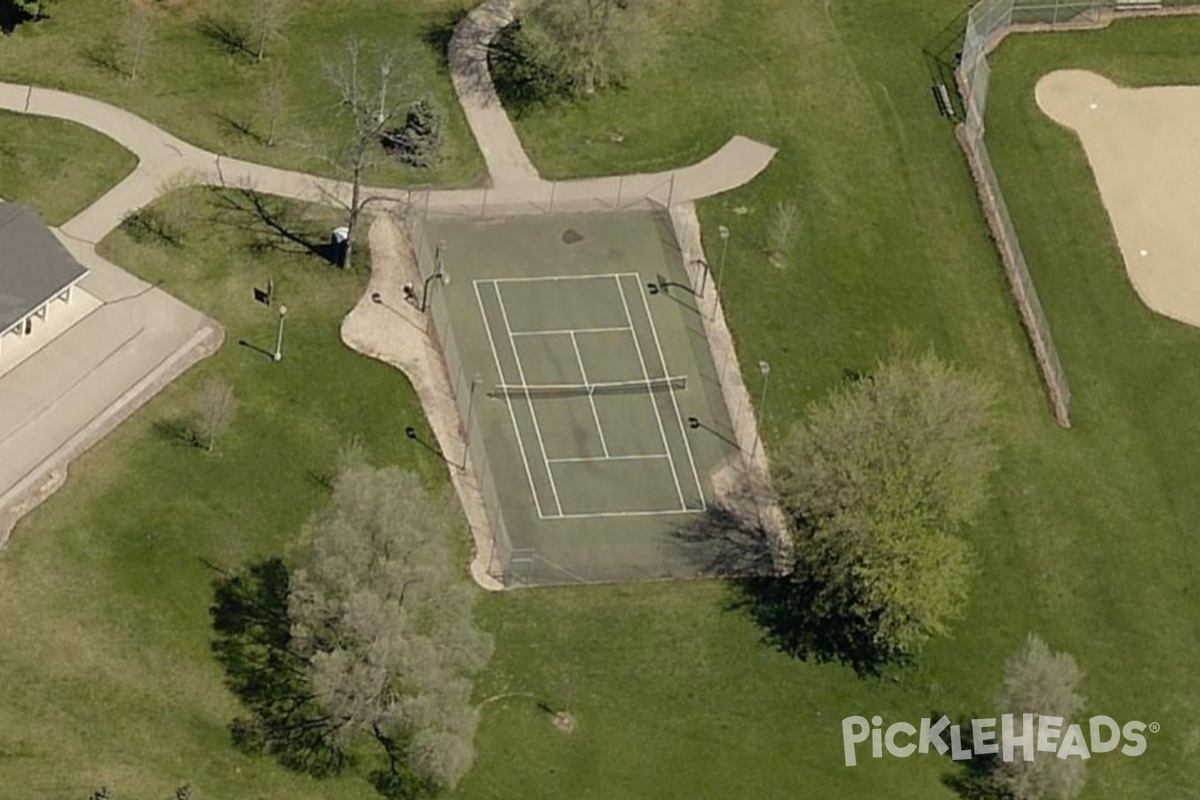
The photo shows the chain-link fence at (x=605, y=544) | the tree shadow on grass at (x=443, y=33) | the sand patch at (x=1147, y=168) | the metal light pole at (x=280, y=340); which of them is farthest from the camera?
the tree shadow on grass at (x=443, y=33)

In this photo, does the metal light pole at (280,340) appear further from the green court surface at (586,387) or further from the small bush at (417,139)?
the small bush at (417,139)

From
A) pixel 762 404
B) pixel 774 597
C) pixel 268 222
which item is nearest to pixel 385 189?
pixel 268 222

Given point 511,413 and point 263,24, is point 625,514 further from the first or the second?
point 263,24

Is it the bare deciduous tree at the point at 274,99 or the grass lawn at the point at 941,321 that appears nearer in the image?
the grass lawn at the point at 941,321

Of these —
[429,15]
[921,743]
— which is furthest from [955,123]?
[921,743]

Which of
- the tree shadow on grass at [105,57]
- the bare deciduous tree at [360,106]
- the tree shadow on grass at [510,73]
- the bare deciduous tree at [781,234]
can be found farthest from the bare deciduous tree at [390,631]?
the tree shadow on grass at [105,57]

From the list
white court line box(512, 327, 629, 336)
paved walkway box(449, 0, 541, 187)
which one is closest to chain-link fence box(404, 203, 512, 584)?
white court line box(512, 327, 629, 336)

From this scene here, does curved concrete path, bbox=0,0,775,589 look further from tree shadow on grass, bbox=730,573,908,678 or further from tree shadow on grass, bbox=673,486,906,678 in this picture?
tree shadow on grass, bbox=730,573,908,678
